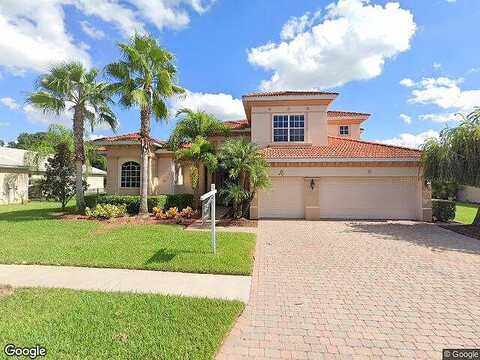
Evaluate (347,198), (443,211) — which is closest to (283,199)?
(347,198)

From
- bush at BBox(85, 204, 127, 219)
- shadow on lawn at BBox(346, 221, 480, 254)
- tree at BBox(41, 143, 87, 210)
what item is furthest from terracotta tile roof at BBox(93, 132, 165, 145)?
shadow on lawn at BBox(346, 221, 480, 254)

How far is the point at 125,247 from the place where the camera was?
29.6 feet

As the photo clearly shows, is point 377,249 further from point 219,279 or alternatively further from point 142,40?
point 142,40

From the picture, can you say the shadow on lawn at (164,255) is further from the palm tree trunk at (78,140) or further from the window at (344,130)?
the window at (344,130)

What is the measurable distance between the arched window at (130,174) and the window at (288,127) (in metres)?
9.66

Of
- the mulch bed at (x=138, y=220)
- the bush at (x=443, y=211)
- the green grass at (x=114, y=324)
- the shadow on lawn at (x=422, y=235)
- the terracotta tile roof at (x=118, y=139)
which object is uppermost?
the terracotta tile roof at (x=118, y=139)

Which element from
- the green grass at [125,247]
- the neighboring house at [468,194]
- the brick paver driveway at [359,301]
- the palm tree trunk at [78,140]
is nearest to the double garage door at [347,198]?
the green grass at [125,247]

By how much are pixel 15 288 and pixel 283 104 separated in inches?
616

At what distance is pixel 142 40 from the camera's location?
14.3 meters

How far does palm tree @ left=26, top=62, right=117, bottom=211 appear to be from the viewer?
15.1m

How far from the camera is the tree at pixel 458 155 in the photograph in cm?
1272

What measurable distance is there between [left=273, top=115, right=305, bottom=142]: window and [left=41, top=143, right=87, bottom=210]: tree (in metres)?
14.1

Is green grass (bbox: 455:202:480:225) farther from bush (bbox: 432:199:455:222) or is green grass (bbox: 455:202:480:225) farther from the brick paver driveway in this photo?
the brick paver driveway

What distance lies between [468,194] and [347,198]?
2496 cm
